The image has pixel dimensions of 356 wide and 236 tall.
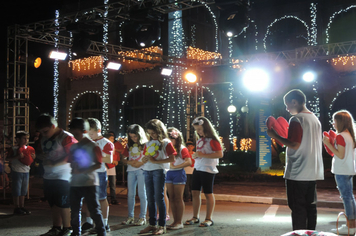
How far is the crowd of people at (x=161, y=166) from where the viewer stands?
4.41m

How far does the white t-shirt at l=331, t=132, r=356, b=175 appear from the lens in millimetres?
5736

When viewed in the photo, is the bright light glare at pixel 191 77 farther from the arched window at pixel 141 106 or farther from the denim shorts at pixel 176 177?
the denim shorts at pixel 176 177

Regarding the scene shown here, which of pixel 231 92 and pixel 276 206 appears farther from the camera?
pixel 231 92

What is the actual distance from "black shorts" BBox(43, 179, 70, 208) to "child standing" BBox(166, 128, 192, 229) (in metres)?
1.87

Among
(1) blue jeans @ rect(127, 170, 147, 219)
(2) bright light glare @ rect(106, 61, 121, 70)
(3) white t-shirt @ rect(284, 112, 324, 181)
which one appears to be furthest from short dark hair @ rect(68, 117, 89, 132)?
(2) bright light glare @ rect(106, 61, 121, 70)

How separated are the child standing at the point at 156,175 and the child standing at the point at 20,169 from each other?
3652 millimetres

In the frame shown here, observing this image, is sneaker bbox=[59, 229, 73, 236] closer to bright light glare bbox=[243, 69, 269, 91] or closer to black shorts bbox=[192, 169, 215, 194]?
black shorts bbox=[192, 169, 215, 194]

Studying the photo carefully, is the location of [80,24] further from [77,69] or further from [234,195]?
[77,69]

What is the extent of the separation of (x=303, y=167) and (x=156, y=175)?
8.68ft

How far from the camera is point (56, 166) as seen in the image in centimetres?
567

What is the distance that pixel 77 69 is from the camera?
1049 inches

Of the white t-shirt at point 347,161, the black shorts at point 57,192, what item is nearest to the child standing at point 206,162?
the white t-shirt at point 347,161

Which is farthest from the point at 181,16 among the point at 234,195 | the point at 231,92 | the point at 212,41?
the point at 234,195

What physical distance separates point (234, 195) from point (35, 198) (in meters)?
5.90
